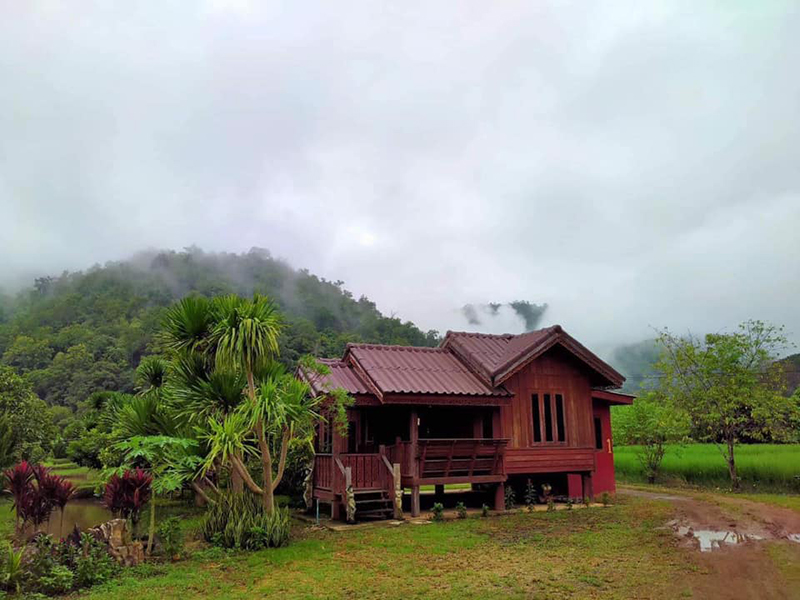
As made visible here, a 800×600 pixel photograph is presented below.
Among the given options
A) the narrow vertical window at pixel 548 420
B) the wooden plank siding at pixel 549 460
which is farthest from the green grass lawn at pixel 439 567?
the narrow vertical window at pixel 548 420

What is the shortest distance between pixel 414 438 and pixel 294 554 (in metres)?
5.25

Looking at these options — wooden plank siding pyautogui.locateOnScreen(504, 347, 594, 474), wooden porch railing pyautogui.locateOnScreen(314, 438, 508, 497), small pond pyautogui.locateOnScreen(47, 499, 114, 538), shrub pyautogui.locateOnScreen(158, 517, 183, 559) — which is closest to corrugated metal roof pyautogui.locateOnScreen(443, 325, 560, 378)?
wooden plank siding pyautogui.locateOnScreen(504, 347, 594, 474)

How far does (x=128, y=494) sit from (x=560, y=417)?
41.6ft

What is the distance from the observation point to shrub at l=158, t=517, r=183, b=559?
10.7m

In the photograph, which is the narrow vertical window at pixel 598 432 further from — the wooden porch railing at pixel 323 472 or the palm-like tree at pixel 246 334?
the palm-like tree at pixel 246 334

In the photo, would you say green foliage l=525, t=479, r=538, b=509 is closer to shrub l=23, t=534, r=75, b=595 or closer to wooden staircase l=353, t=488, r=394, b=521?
wooden staircase l=353, t=488, r=394, b=521

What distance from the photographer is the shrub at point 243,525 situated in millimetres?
11602

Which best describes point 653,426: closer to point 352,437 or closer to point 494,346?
point 494,346

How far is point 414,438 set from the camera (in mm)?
15648

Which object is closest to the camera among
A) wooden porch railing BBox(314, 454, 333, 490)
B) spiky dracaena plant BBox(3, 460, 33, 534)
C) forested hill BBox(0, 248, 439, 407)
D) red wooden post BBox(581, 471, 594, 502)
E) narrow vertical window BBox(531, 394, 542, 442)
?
spiky dracaena plant BBox(3, 460, 33, 534)

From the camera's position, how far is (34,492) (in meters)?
10.6

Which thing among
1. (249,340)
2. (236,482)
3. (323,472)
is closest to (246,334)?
(249,340)

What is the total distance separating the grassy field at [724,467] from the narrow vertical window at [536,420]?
9.83m

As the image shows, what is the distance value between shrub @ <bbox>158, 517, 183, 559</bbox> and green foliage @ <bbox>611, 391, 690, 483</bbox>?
1902 centimetres
